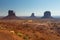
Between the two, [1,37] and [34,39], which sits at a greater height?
[1,37]

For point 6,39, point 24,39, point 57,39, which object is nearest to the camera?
point 6,39

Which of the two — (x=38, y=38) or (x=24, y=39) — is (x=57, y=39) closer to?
(x=38, y=38)

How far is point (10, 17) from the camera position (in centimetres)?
12294

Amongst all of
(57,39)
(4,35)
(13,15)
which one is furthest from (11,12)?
(4,35)

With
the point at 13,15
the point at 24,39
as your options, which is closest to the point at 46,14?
the point at 13,15

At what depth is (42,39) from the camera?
26.9 meters

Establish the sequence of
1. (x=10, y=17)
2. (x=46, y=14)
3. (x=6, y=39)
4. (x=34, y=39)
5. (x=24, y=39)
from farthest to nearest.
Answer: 1. (x=46, y=14)
2. (x=10, y=17)
3. (x=34, y=39)
4. (x=24, y=39)
5. (x=6, y=39)

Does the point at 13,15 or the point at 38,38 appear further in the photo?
the point at 13,15

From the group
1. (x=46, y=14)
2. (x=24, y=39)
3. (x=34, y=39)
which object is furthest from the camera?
(x=46, y=14)

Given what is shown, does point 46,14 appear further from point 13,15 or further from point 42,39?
point 42,39

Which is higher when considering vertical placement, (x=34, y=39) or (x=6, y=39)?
(x=6, y=39)

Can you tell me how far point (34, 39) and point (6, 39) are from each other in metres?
8.46

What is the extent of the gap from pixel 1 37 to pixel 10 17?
4169 inches

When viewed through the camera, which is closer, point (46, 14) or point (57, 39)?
point (57, 39)
